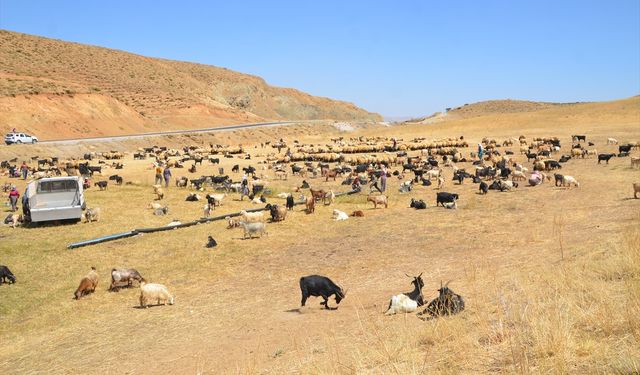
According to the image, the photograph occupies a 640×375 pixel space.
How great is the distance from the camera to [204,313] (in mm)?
12406

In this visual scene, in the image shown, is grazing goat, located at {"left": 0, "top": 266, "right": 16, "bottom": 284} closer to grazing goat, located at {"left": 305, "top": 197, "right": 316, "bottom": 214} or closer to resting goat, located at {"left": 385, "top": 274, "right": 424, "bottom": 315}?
resting goat, located at {"left": 385, "top": 274, "right": 424, "bottom": 315}

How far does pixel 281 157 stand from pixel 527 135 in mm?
34479

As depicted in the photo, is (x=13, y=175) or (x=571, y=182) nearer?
(x=571, y=182)

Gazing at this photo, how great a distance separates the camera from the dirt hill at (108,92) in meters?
73.1

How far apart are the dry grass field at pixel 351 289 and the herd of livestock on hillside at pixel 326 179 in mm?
477

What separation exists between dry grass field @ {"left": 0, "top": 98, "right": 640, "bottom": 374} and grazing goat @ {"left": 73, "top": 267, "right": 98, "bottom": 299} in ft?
1.10

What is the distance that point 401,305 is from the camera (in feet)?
34.3

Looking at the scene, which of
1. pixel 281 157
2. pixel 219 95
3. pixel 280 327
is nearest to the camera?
pixel 280 327

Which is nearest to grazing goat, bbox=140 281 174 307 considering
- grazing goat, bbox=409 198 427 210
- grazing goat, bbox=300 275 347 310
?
grazing goat, bbox=300 275 347 310

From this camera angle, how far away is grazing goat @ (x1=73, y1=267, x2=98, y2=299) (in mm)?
14152

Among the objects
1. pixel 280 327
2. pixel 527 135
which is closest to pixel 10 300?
pixel 280 327

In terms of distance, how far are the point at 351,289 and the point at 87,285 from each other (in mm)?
7176

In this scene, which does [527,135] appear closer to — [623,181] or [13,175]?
[623,181]

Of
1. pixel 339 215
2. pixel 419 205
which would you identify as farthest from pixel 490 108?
pixel 339 215
